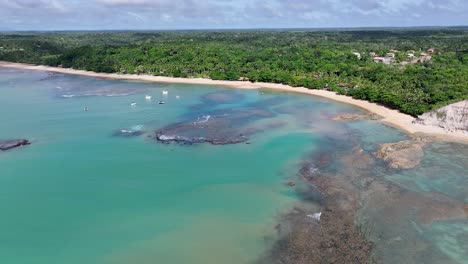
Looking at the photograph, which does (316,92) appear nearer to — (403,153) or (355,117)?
(355,117)

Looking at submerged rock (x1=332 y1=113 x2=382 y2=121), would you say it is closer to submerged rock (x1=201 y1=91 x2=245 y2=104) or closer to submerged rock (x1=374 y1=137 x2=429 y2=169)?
submerged rock (x1=374 y1=137 x2=429 y2=169)

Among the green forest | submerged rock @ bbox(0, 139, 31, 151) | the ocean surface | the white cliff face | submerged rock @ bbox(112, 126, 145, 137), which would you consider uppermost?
the green forest

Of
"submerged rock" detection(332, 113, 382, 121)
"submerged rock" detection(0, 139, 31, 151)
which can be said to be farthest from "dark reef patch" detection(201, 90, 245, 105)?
"submerged rock" detection(0, 139, 31, 151)

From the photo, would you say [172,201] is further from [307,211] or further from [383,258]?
[383,258]

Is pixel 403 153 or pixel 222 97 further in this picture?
pixel 222 97

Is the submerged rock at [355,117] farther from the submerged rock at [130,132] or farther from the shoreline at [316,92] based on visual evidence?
the submerged rock at [130,132]

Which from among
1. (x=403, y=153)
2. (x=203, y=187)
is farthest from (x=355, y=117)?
(x=203, y=187)
